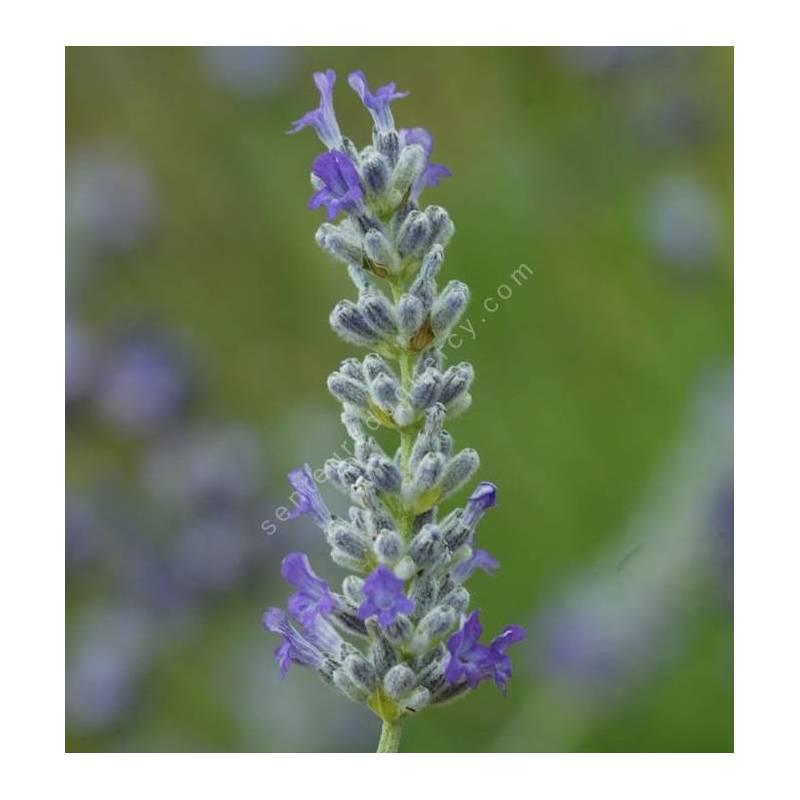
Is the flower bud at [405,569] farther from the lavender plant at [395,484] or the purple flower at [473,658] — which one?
the purple flower at [473,658]

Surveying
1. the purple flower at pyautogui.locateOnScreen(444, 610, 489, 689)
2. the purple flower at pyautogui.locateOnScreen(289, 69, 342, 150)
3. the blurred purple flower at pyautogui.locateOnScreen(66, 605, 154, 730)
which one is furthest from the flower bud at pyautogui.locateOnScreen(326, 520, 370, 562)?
the blurred purple flower at pyautogui.locateOnScreen(66, 605, 154, 730)

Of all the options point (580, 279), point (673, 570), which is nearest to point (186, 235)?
point (580, 279)

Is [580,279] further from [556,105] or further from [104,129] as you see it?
[104,129]

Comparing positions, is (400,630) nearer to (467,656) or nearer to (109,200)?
(467,656)

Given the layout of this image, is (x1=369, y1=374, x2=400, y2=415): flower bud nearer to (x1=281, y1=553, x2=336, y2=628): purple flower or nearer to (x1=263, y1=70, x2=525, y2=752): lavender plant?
(x1=263, y1=70, x2=525, y2=752): lavender plant

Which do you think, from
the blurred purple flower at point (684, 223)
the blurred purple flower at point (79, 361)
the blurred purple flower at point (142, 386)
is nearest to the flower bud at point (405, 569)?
the blurred purple flower at point (79, 361)
